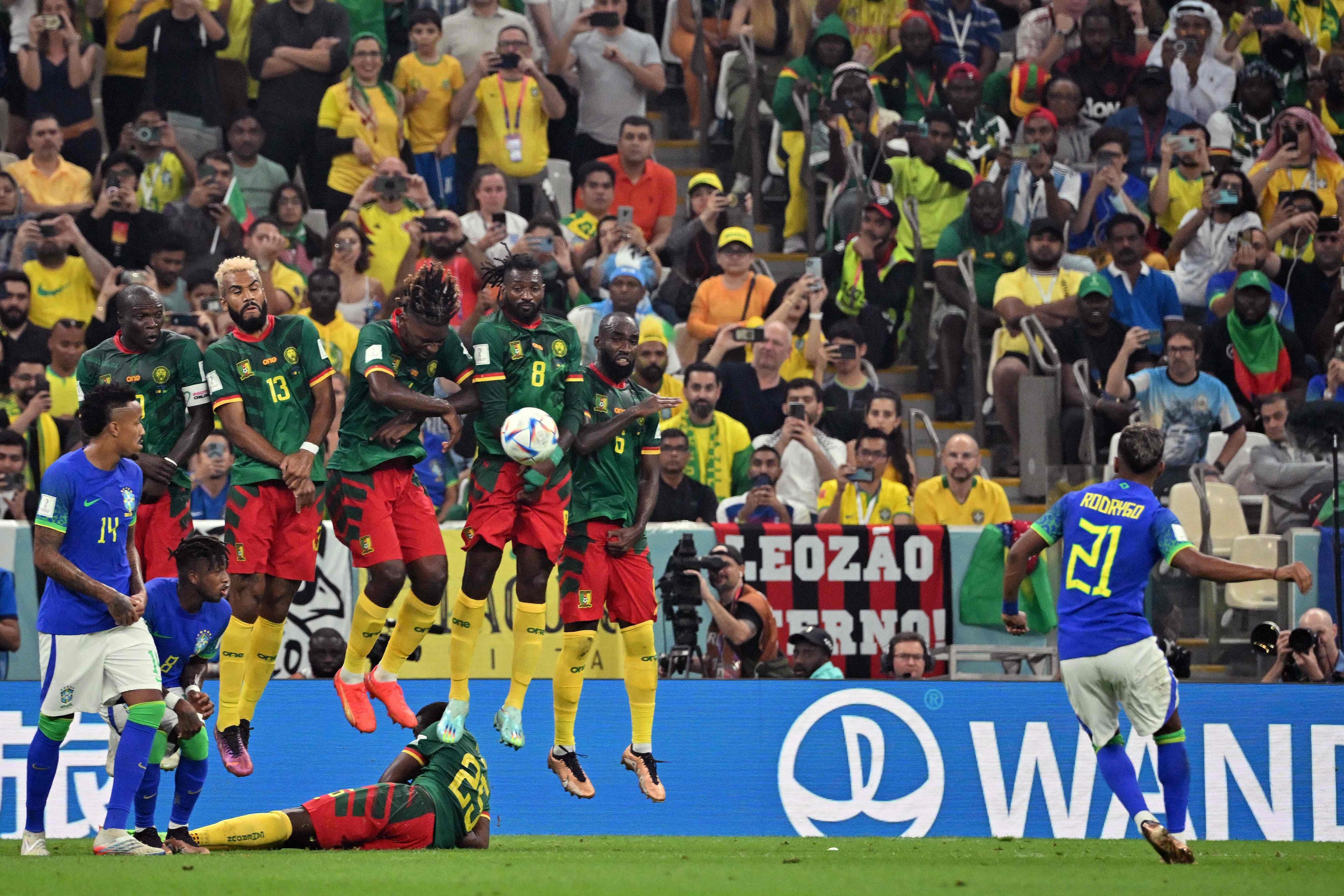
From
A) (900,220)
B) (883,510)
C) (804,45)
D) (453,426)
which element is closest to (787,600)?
(883,510)

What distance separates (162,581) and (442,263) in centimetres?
671

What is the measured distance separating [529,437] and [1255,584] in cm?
694

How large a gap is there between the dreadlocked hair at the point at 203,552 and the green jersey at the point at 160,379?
2.72 feet

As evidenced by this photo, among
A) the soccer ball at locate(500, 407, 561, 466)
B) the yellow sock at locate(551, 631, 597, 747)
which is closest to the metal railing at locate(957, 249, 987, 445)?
the yellow sock at locate(551, 631, 597, 747)

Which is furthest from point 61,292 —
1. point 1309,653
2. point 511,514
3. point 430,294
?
point 1309,653

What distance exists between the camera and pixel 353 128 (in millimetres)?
18547

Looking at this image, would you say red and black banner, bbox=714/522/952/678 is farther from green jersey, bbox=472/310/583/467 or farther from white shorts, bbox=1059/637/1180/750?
white shorts, bbox=1059/637/1180/750

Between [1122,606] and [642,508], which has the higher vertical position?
[642,508]

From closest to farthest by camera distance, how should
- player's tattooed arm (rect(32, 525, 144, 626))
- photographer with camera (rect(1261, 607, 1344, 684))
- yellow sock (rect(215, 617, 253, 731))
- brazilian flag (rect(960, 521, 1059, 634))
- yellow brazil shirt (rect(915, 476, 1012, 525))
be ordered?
player's tattooed arm (rect(32, 525, 144, 626))
yellow sock (rect(215, 617, 253, 731))
photographer with camera (rect(1261, 607, 1344, 684))
brazilian flag (rect(960, 521, 1059, 634))
yellow brazil shirt (rect(915, 476, 1012, 525))

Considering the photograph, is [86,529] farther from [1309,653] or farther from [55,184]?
[55,184]

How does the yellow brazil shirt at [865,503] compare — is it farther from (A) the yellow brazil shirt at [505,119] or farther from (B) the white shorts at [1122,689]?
(A) the yellow brazil shirt at [505,119]

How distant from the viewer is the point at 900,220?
1858 cm

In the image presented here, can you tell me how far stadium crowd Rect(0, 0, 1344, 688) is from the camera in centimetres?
1622

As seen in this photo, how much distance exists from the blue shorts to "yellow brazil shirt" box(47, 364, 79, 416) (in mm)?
4478
